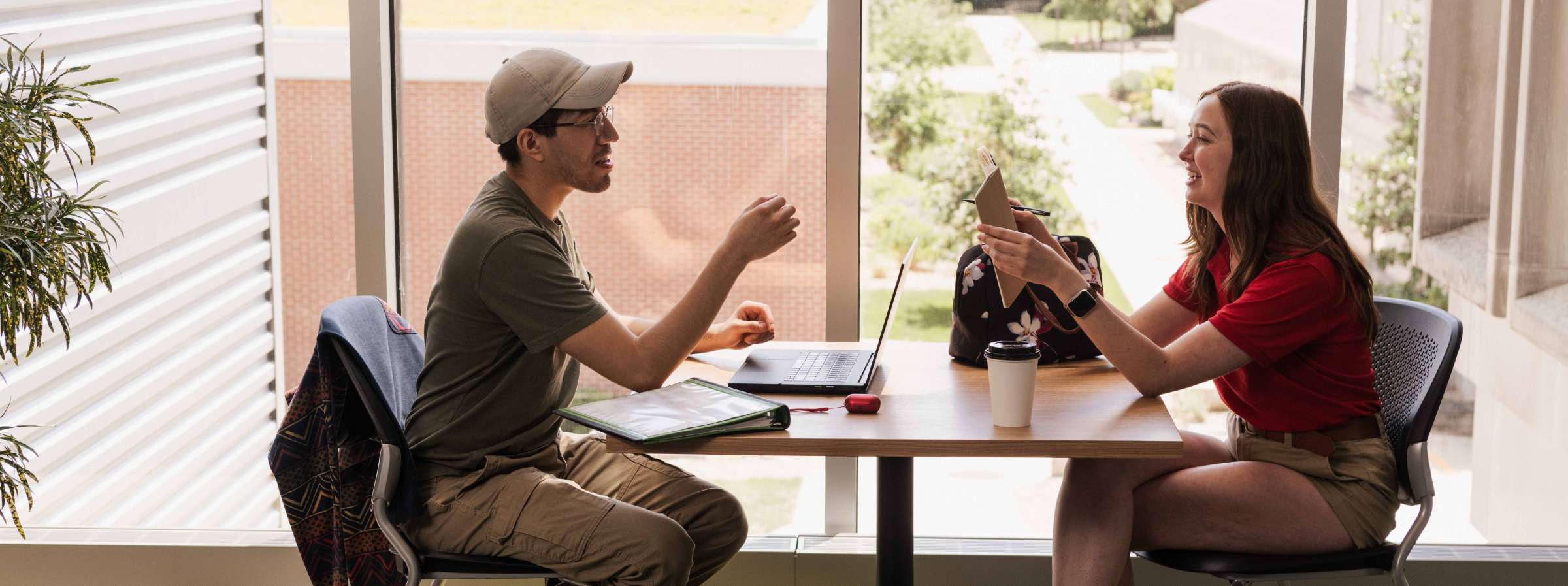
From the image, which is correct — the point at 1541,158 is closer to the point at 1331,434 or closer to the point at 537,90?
the point at 1331,434

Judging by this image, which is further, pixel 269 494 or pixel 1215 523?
pixel 269 494

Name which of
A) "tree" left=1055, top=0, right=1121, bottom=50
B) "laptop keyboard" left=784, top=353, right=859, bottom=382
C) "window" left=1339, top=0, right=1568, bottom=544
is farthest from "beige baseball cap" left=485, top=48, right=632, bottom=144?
"window" left=1339, top=0, right=1568, bottom=544

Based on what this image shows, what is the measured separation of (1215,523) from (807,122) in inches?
54.1

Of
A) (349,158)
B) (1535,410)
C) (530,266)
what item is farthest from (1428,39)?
(349,158)

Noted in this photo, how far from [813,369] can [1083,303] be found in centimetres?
52

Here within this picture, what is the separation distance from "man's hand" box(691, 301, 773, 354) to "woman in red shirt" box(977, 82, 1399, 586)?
547mm

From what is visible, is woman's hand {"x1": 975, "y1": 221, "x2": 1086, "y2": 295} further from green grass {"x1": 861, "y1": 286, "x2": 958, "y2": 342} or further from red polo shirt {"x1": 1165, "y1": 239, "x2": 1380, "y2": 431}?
green grass {"x1": 861, "y1": 286, "x2": 958, "y2": 342}

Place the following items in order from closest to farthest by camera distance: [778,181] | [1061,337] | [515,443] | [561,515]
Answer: [561,515] < [515,443] < [1061,337] < [778,181]

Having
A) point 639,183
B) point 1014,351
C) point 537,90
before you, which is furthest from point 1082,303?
point 639,183

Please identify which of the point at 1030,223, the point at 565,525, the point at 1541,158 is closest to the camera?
the point at 565,525

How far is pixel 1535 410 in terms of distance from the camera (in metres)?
2.90

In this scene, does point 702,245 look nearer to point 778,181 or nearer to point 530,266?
point 778,181

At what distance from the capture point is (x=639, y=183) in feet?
9.91

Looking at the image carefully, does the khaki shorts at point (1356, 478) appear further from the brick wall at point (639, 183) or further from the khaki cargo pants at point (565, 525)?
the brick wall at point (639, 183)
